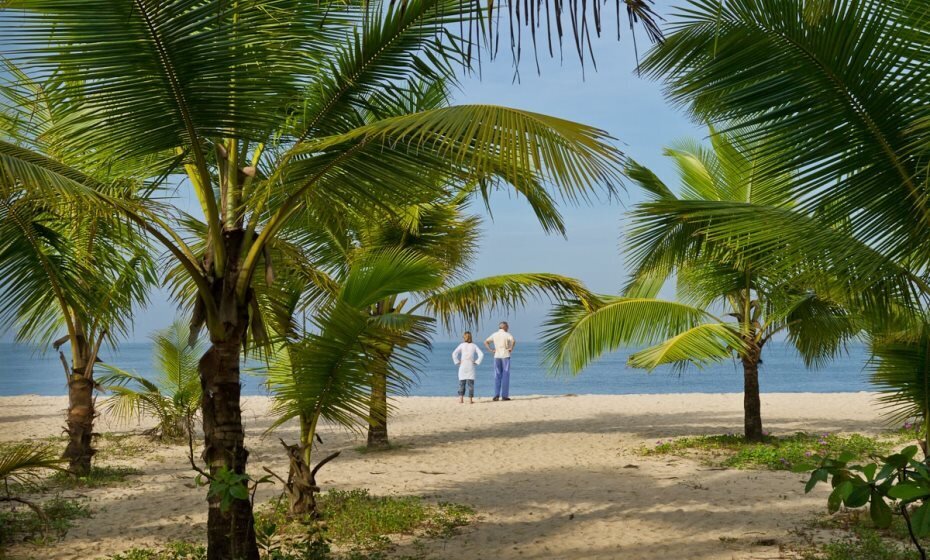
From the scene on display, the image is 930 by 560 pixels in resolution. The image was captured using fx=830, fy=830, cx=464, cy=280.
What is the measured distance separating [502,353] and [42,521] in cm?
1303

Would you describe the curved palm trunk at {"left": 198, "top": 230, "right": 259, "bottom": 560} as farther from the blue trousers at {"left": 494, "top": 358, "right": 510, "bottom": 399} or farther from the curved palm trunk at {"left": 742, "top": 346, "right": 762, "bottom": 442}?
the blue trousers at {"left": 494, "top": 358, "right": 510, "bottom": 399}

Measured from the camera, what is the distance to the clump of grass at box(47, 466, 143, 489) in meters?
8.63

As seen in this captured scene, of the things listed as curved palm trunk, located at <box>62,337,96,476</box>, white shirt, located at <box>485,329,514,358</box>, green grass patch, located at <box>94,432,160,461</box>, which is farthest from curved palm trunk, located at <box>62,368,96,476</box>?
white shirt, located at <box>485,329,514,358</box>

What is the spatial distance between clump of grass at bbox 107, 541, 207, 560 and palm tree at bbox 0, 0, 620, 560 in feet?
2.77

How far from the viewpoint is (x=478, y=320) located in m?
10.6

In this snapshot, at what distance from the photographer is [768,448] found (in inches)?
416

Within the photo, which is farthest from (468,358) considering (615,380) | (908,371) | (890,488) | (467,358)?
(615,380)

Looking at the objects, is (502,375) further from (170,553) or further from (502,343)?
(170,553)

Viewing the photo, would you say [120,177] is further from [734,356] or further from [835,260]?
[734,356]

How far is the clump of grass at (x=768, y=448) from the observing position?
31.9 feet

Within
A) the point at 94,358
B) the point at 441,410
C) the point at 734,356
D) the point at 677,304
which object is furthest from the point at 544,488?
the point at 441,410

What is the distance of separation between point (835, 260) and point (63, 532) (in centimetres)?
589

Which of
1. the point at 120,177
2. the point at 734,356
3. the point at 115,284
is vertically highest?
the point at 120,177

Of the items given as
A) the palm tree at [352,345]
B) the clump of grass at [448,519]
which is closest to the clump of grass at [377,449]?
the clump of grass at [448,519]
